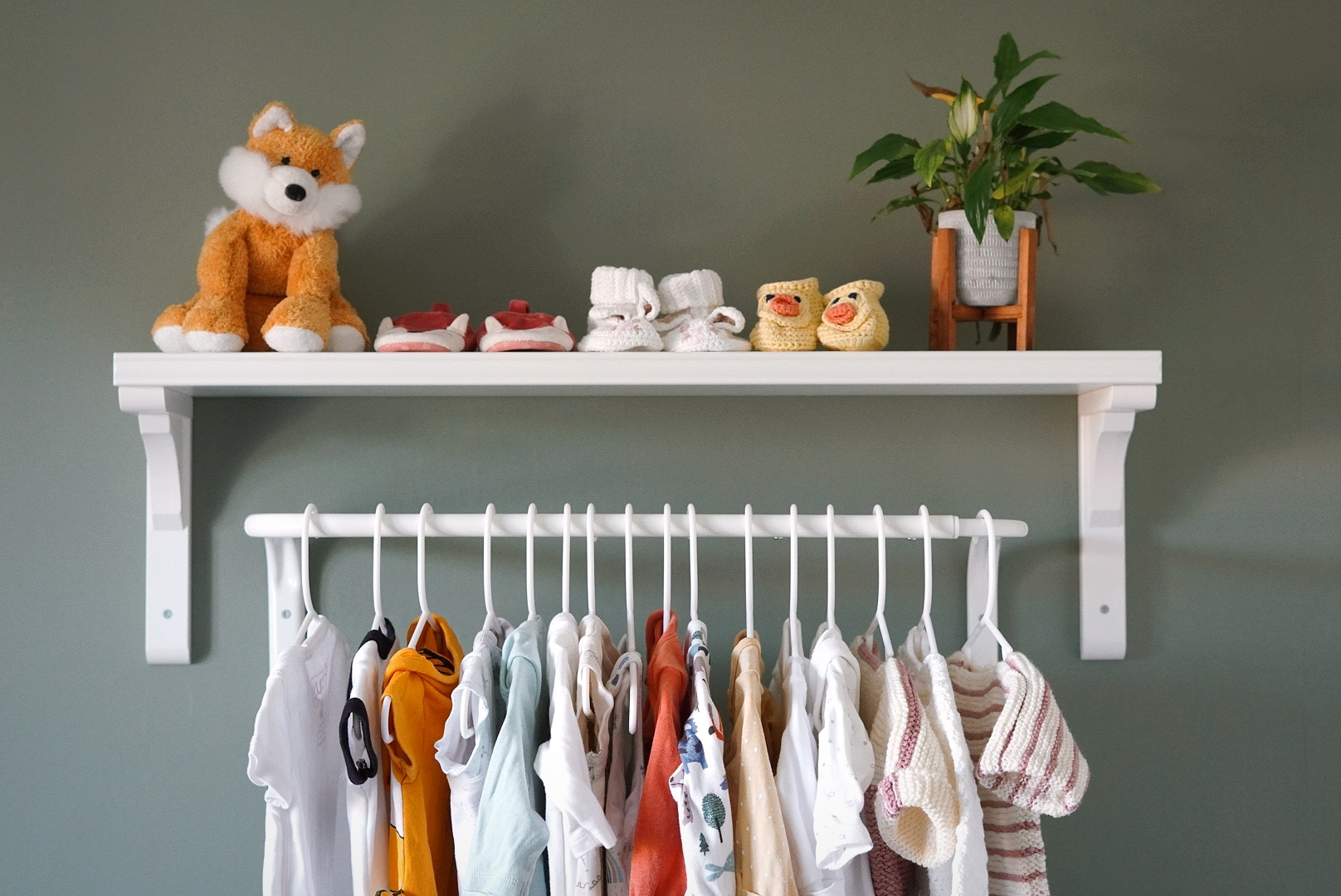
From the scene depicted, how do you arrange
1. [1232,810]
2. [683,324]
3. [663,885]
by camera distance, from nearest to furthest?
[663,885], [683,324], [1232,810]

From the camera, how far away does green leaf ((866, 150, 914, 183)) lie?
1180mm

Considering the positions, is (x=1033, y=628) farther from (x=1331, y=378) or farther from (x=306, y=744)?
(x=306, y=744)

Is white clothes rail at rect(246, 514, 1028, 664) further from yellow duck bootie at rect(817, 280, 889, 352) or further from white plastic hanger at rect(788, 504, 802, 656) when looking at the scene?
yellow duck bootie at rect(817, 280, 889, 352)

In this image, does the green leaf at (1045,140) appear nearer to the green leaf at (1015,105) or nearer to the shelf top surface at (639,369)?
the green leaf at (1015,105)

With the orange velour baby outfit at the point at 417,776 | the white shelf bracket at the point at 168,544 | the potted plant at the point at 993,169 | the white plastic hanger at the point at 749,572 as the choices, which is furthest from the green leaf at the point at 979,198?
the white shelf bracket at the point at 168,544

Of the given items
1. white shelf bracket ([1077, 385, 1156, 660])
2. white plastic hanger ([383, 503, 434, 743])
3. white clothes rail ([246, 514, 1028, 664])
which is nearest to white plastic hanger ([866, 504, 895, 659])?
white clothes rail ([246, 514, 1028, 664])

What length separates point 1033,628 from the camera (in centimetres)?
133

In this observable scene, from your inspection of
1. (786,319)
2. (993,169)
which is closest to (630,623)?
(786,319)

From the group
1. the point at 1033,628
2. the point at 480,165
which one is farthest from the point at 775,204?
the point at 1033,628

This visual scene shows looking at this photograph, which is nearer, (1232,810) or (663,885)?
(663,885)

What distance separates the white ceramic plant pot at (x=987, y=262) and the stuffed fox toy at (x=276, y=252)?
0.71 m

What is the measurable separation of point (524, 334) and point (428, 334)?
0.37 feet

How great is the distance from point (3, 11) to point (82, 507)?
670 mm

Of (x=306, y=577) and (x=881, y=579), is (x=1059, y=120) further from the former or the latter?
(x=306, y=577)
